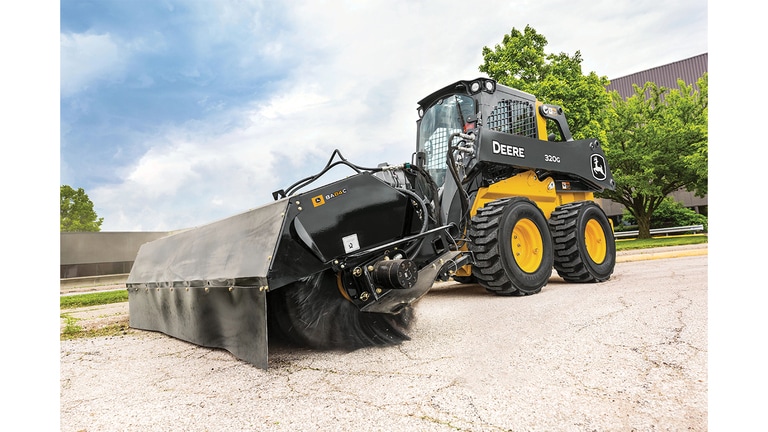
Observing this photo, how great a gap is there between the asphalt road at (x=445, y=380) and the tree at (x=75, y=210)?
58.9ft

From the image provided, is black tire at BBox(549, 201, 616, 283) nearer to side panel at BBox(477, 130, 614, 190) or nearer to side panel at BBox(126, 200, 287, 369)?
side panel at BBox(477, 130, 614, 190)

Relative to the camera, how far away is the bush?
2342 cm

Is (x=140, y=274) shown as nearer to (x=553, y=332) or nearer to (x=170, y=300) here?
(x=170, y=300)

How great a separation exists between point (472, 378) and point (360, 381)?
23.3 inches

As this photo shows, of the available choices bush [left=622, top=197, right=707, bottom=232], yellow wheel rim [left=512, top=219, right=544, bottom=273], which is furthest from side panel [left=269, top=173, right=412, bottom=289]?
bush [left=622, top=197, right=707, bottom=232]

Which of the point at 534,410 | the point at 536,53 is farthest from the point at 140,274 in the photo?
the point at 536,53

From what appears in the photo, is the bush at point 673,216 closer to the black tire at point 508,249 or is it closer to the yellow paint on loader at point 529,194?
the yellow paint on loader at point 529,194

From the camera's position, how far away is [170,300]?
4.24 metres

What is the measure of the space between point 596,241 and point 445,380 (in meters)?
4.84

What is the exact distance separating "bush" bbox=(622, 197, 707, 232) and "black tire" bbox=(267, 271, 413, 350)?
A: 922 inches

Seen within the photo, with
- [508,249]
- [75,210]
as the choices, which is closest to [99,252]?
[75,210]

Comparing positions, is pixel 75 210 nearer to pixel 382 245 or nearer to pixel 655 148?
pixel 382 245
